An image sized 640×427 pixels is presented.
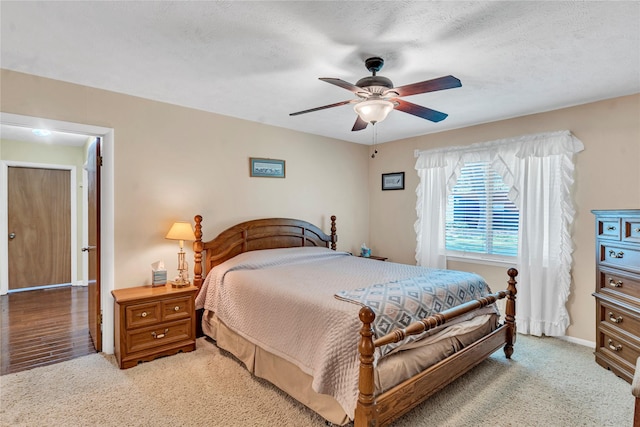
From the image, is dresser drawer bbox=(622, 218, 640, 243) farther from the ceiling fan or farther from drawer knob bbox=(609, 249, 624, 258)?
the ceiling fan

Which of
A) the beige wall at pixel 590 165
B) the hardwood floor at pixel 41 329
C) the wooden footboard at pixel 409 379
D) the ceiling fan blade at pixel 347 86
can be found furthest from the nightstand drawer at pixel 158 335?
the beige wall at pixel 590 165

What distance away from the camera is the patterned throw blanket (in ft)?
6.89

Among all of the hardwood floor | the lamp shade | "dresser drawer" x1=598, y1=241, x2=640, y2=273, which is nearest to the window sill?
"dresser drawer" x1=598, y1=241, x2=640, y2=273

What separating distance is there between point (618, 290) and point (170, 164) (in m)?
4.26

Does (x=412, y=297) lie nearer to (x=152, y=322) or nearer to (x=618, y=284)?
(x=618, y=284)

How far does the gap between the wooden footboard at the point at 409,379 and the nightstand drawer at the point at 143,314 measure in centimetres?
204

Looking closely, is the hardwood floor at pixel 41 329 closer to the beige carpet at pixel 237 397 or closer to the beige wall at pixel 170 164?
the beige carpet at pixel 237 397

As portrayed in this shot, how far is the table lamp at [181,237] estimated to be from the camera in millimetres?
3191

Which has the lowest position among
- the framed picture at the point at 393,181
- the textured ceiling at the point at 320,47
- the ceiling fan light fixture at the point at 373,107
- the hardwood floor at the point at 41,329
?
the hardwood floor at the point at 41,329

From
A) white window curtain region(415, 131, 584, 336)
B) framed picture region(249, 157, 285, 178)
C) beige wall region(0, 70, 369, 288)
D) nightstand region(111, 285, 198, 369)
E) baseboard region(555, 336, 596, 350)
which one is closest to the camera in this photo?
nightstand region(111, 285, 198, 369)

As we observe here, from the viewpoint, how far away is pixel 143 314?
2.88 m

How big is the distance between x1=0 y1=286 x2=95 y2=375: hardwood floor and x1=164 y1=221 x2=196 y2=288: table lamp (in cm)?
106

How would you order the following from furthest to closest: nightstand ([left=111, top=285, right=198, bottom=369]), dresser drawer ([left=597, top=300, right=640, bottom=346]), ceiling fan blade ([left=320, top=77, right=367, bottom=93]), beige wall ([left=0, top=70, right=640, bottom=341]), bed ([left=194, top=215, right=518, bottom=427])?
beige wall ([left=0, top=70, right=640, bottom=341]), nightstand ([left=111, top=285, right=198, bottom=369]), dresser drawer ([left=597, top=300, right=640, bottom=346]), ceiling fan blade ([left=320, top=77, right=367, bottom=93]), bed ([left=194, top=215, right=518, bottom=427])

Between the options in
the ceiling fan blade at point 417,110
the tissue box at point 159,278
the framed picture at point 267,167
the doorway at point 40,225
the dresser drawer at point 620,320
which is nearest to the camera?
the ceiling fan blade at point 417,110
